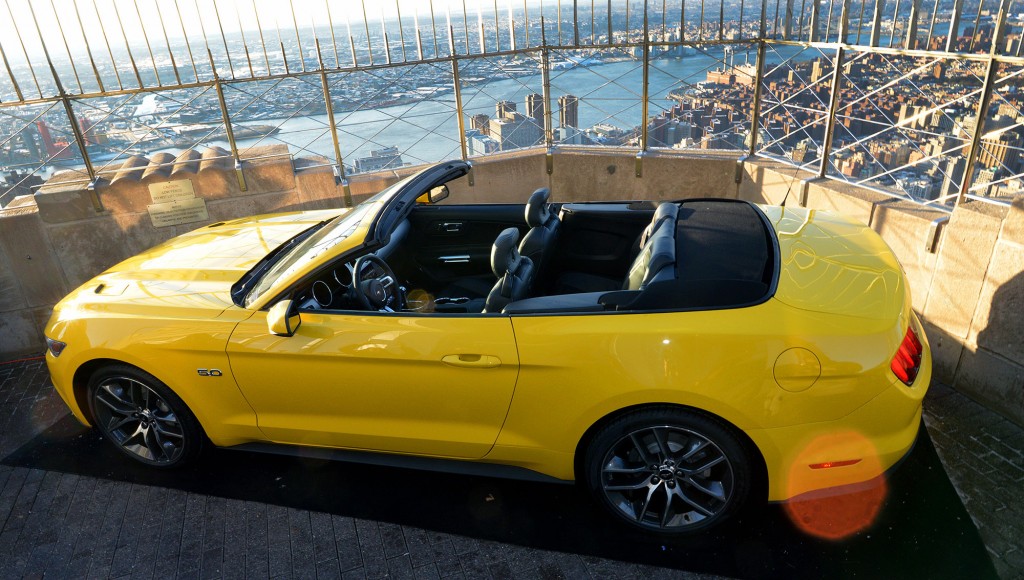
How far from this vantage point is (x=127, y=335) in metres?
3.50

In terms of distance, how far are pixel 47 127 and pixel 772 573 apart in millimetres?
6710

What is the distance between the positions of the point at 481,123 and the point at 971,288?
4.68 meters

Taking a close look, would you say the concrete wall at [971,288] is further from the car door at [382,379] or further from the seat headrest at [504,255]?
the car door at [382,379]

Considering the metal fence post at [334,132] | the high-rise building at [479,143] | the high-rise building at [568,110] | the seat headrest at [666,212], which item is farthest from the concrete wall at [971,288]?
the metal fence post at [334,132]

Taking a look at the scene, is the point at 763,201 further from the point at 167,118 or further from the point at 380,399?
the point at 167,118

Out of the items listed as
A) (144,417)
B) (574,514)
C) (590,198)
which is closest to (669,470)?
(574,514)

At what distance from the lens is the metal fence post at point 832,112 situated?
17.0 feet

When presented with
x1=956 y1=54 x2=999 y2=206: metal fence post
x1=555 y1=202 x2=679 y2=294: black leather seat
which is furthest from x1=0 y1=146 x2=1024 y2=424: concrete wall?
x1=555 y1=202 x2=679 y2=294: black leather seat

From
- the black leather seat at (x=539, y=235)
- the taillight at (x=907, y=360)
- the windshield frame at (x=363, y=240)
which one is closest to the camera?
the taillight at (x=907, y=360)

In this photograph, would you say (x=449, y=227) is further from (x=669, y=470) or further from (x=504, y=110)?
(x=504, y=110)

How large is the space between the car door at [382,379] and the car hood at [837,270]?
131cm

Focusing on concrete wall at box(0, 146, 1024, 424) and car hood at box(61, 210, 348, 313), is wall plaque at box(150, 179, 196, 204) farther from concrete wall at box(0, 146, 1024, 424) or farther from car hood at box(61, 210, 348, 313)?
car hood at box(61, 210, 348, 313)

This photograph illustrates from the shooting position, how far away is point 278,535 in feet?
11.0

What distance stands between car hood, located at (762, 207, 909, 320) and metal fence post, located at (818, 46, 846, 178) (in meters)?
2.23
